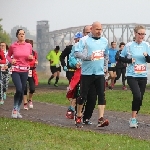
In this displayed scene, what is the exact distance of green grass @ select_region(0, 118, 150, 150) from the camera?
7.57 m

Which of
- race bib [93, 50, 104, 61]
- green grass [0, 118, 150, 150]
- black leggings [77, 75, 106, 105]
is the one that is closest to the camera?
green grass [0, 118, 150, 150]

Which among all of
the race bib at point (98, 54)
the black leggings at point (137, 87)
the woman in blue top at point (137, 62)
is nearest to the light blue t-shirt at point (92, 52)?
the race bib at point (98, 54)

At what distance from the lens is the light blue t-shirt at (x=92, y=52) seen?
9758mm

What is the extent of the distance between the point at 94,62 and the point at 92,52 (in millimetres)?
182

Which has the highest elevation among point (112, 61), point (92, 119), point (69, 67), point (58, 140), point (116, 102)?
point (69, 67)

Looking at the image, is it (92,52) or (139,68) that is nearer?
(92,52)

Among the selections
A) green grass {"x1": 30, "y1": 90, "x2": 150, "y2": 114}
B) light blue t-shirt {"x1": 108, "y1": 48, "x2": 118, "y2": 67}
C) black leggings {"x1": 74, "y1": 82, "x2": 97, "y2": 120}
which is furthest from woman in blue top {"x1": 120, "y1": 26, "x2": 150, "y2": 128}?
light blue t-shirt {"x1": 108, "y1": 48, "x2": 118, "y2": 67}

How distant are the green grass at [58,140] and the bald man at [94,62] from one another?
873mm

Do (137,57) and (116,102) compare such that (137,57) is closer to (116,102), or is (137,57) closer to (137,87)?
(137,87)

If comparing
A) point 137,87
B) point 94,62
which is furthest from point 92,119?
point 94,62

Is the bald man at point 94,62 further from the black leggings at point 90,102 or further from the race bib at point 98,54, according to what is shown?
the black leggings at point 90,102

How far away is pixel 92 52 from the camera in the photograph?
9758 mm

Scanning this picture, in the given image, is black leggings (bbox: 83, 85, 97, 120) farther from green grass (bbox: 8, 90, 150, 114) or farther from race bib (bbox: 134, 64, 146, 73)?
green grass (bbox: 8, 90, 150, 114)

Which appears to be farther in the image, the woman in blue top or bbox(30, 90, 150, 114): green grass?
bbox(30, 90, 150, 114): green grass
